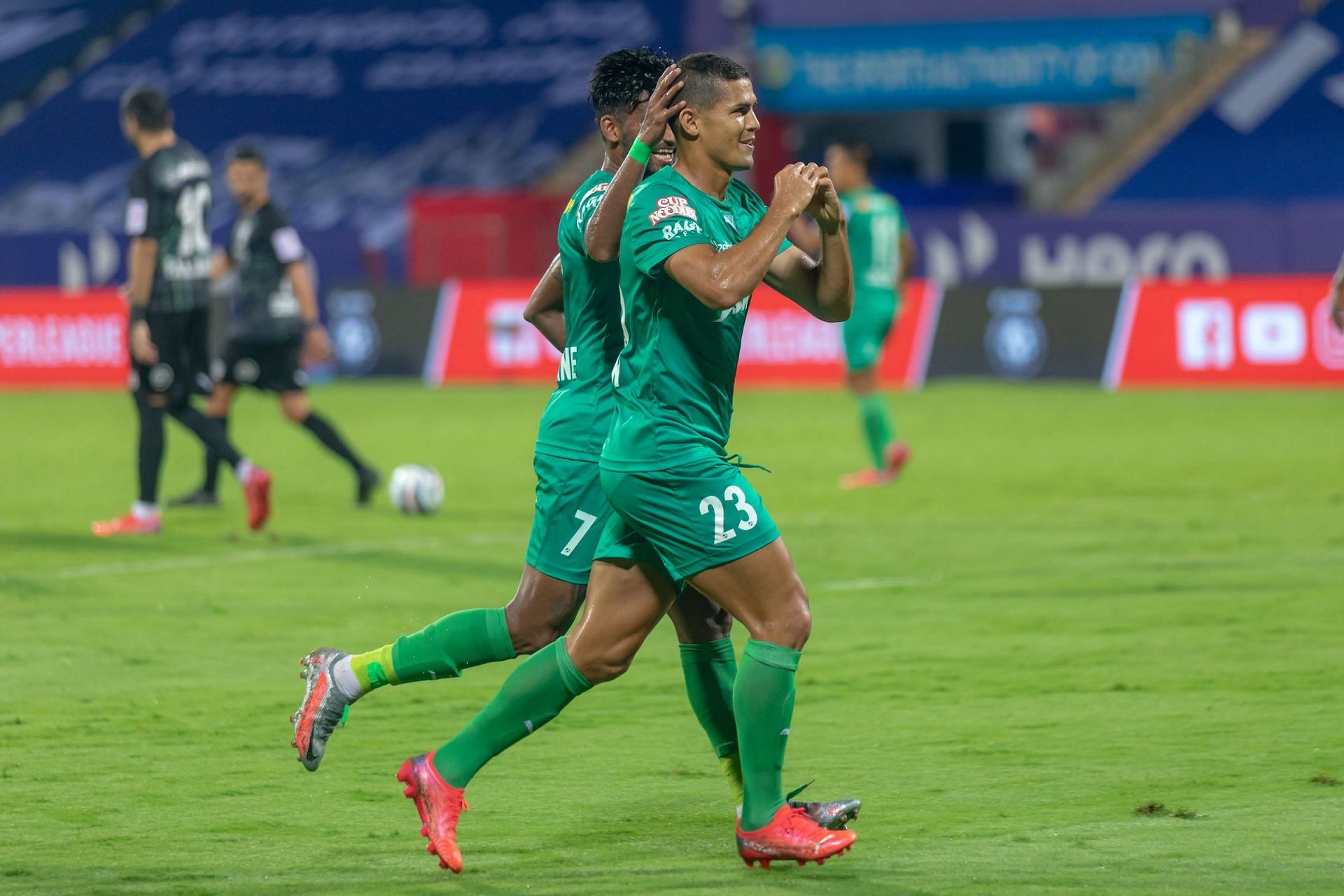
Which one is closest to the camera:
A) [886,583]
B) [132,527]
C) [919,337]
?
[886,583]

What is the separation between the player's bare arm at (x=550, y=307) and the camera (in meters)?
5.89

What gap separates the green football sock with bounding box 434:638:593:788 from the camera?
5.32 meters

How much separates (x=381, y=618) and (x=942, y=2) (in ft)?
86.4

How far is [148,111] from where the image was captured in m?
11.7

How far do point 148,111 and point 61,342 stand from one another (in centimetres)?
1311

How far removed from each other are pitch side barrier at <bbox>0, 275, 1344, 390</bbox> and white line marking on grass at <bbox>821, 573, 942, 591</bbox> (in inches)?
346

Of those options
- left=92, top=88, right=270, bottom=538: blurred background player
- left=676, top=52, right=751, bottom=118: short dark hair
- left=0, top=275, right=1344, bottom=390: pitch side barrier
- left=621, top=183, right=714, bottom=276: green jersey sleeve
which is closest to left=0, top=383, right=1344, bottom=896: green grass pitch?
left=92, top=88, right=270, bottom=538: blurred background player

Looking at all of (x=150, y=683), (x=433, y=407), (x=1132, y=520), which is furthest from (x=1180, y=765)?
(x=433, y=407)

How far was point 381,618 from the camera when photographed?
9227 mm

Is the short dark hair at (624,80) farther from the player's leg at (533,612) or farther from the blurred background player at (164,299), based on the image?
the blurred background player at (164,299)

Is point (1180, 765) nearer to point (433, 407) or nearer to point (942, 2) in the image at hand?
point (433, 407)

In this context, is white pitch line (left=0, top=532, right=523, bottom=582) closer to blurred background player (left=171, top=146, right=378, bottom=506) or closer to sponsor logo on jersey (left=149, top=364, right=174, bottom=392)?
sponsor logo on jersey (left=149, top=364, right=174, bottom=392)

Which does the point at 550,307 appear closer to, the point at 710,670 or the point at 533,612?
the point at 533,612

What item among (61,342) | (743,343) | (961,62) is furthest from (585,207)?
(961,62)
